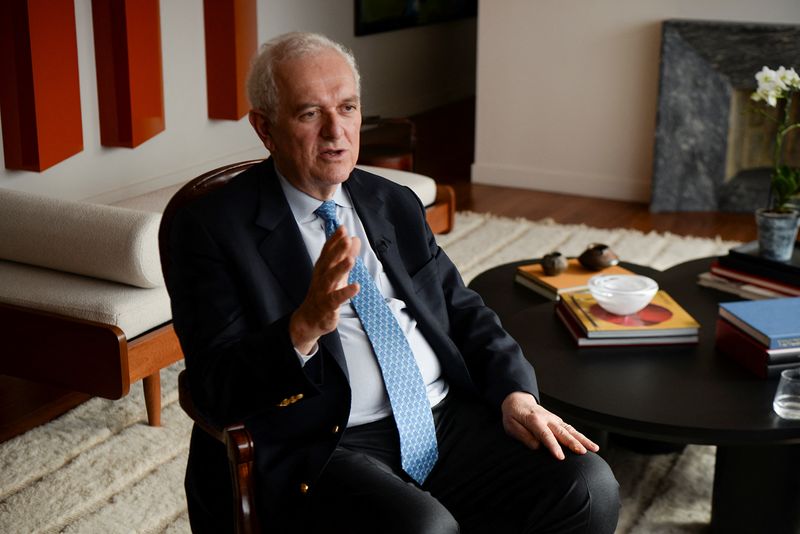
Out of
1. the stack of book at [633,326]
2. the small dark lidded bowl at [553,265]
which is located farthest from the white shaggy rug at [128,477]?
the small dark lidded bowl at [553,265]

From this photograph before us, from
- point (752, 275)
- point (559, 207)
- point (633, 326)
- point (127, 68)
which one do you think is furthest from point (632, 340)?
point (559, 207)

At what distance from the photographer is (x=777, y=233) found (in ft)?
9.48

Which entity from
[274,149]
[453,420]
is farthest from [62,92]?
[453,420]

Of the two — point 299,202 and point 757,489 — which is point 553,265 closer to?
point 757,489

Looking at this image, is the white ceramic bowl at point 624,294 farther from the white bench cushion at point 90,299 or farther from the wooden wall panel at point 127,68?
the wooden wall panel at point 127,68

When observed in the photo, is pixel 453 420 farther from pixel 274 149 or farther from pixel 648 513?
pixel 648 513

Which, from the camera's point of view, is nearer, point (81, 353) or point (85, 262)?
point (81, 353)

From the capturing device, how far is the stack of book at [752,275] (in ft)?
9.23

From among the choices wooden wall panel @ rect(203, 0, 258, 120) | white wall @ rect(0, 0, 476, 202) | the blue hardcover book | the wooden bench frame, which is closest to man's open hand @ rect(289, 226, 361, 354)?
the blue hardcover book

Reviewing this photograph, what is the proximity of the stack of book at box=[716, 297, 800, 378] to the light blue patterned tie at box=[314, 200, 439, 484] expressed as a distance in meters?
0.87

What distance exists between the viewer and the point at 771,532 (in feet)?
7.69

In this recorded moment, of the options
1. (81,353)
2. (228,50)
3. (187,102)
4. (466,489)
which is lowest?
(81,353)

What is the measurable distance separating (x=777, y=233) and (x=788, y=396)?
2.97ft

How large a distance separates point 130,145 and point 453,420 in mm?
3222
